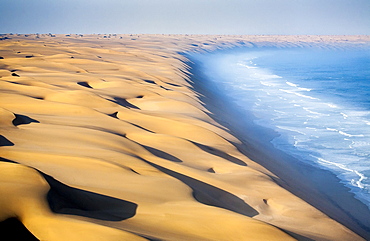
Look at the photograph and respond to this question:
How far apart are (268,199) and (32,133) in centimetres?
483

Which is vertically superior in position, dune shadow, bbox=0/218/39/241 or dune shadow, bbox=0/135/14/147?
dune shadow, bbox=0/218/39/241

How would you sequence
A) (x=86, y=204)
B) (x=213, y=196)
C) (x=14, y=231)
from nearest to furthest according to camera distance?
(x=14, y=231)
(x=86, y=204)
(x=213, y=196)

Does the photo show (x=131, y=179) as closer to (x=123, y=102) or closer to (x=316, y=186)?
(x=316, y=186)

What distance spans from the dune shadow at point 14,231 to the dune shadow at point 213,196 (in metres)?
2.88

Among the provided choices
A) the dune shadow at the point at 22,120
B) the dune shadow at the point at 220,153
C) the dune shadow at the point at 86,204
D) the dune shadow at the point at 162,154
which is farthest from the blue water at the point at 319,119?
the dune shadow at the point at 22,120

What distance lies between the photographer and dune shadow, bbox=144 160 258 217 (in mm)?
6277

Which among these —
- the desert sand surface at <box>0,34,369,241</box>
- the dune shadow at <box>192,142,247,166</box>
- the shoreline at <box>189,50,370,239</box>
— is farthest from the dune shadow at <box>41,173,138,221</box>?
the shoreline at <box>189,50,370,239</box>

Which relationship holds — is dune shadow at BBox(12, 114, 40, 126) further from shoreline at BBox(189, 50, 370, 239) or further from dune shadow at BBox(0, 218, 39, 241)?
shoreline at BBox(189, 50, 370, 239)

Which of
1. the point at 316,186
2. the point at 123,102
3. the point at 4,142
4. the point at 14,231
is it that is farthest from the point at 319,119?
the point at 14,231

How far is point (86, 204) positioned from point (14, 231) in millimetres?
1220

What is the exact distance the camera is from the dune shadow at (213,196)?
6.28 meters

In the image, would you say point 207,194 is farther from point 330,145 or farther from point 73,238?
point 330,145

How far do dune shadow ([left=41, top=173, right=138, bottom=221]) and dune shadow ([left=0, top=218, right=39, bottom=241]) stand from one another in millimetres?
500

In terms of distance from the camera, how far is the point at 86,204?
4820 millimetres
